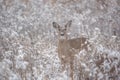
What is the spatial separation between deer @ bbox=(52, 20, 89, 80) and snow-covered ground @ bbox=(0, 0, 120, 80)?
23mm

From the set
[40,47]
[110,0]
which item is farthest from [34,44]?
[110,0]

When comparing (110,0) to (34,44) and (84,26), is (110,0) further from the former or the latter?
(34,44)

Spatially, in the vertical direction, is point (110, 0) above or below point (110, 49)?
above

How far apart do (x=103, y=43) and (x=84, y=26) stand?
16 cm

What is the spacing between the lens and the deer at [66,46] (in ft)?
4.55

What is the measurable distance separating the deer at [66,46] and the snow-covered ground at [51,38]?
0.08ft

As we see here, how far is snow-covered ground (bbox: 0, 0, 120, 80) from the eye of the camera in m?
1.36

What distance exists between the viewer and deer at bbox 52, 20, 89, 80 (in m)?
1.39

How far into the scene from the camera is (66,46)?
4.55 ft

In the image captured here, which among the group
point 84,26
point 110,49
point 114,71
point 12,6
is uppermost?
point 12,6

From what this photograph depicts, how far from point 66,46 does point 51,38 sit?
10 cm

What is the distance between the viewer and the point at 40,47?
4.53 feet

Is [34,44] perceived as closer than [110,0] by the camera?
Yes

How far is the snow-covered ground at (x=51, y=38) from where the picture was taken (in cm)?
136
